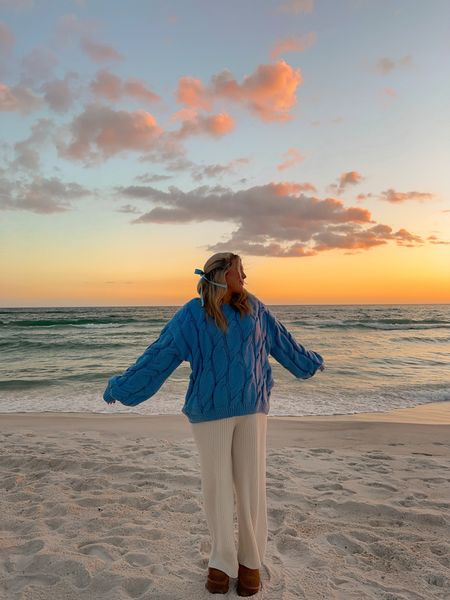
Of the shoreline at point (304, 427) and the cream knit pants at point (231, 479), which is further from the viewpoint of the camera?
the shoreline at point (304, 427)

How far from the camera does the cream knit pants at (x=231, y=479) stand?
8.87 ft

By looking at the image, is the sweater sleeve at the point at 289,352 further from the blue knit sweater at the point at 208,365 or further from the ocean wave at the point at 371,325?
the ocean wave at the point at 371,325

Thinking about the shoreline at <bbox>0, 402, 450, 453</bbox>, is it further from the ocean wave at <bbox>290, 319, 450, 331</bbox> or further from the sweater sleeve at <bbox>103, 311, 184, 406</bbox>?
the ocean wave at <bbox>290, 319, 450, 331</bbox>

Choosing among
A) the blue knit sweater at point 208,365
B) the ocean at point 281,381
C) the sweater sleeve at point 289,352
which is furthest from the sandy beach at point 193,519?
the ocean at point 281,381

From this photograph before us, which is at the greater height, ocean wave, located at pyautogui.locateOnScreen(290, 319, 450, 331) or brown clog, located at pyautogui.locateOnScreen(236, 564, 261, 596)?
brown clog, located at pyautogui.locateOnScreen(236, 564, 261, 596)

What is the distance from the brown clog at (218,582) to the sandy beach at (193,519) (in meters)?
0.05

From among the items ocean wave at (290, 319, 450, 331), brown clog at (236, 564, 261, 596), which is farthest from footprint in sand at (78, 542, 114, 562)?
ocean wave at (290, 319, 450, 331)

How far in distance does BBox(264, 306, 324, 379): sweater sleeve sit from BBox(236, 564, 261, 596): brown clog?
1.24 metres

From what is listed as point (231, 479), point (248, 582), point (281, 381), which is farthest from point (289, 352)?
point (281, 381)

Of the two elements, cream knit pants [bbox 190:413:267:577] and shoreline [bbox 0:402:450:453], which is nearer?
cream knit pants [bbox 190:413:267:577]

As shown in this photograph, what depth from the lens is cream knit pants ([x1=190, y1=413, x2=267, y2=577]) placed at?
271cm

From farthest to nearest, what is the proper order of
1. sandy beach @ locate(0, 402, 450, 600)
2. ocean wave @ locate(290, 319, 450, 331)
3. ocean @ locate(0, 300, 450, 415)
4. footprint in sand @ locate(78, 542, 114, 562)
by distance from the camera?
1. ocean wave @ locate(290, 319, 450, 331)
2. ocean @ locate(0, 300, 450, 415)
3. footprint in sand @ locate(78, 542, 114, 562)
4. sandy beach @ locate(0, 402, 450, 600)

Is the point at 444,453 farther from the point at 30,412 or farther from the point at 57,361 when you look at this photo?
the point at 57,361

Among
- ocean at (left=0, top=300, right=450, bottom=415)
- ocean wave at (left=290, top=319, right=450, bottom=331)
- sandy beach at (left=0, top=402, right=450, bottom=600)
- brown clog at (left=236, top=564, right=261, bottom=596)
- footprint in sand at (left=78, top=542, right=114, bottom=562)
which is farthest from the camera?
ocean wave at (left=290, top=319, right=450, bottom=331)
